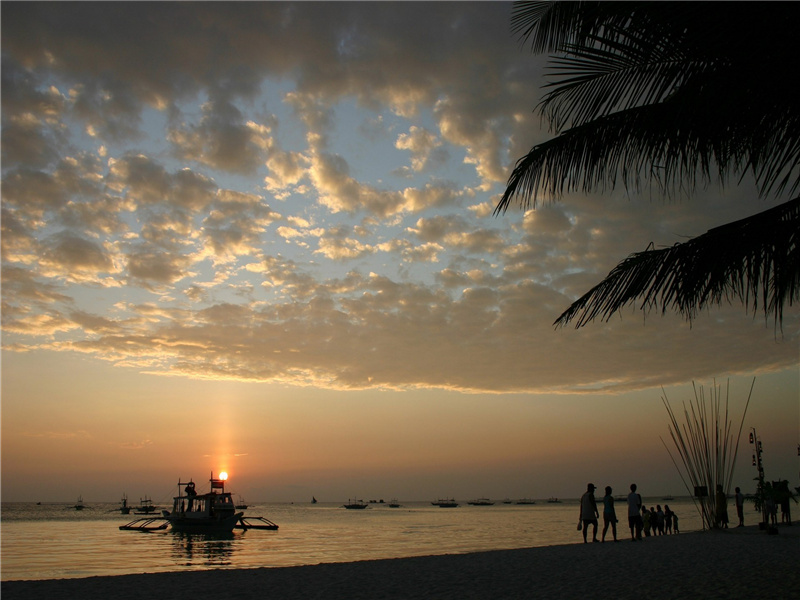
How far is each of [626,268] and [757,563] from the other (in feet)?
29.9

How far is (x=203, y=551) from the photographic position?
32.6m

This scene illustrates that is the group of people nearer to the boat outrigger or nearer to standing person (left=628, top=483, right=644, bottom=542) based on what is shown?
standing person (left=628, top=483, right=644, bottom=542)

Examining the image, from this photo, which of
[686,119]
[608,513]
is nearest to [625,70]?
[686,119]

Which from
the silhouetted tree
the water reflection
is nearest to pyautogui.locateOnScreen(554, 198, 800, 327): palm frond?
the silhouetted tree

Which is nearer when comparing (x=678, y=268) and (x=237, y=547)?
(x=678, y=268)

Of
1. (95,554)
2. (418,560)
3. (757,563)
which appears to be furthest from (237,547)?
(757,563)

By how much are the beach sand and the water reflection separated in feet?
47.8

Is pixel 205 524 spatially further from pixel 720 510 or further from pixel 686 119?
pixel 686 119

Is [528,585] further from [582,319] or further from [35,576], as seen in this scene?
[35,576]

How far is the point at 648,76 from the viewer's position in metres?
5.14

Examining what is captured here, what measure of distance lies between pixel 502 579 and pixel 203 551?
27849 millimetres

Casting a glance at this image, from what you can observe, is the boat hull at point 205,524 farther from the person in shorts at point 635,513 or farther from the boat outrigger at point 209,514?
the person in shorts at point 635,513

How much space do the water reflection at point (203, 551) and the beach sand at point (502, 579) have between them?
14581 millimetres

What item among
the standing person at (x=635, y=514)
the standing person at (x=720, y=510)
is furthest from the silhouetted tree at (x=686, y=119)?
the standing person at (x=720, y=510)
